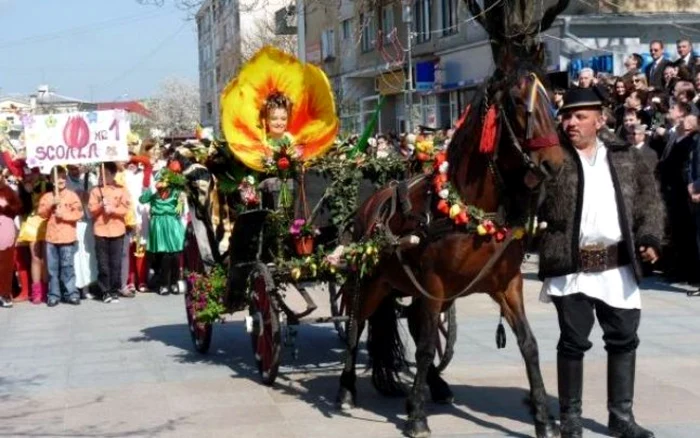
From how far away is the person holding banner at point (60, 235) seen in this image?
47.7 feet

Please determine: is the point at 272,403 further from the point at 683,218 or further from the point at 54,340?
the point at 683,218

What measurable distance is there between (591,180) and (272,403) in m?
2.96

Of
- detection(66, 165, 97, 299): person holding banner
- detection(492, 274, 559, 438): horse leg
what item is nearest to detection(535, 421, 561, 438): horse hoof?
detection(492, 274, 559, 438): horse leg

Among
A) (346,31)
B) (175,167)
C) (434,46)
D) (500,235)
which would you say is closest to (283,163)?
(175,167)

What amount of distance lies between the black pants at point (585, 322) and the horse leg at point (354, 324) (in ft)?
5.71

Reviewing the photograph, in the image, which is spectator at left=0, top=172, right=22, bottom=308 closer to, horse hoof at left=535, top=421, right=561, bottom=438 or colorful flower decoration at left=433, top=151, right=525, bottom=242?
colorful flower decoration at left=433, top=151, right=525, bottom=242

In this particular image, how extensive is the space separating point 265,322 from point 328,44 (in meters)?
38.6

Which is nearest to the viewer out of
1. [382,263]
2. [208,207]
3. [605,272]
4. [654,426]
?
[605,272]

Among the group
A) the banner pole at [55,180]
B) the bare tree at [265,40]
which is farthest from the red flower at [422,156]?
the bare tree at [265,40]

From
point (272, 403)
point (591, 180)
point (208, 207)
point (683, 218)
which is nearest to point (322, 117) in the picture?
point (208, 207)

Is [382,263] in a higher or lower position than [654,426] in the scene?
higher

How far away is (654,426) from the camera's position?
694cm

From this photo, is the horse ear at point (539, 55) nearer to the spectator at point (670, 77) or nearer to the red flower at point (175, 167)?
the red flower at point (175, 167)

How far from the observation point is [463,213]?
655 centimetres
